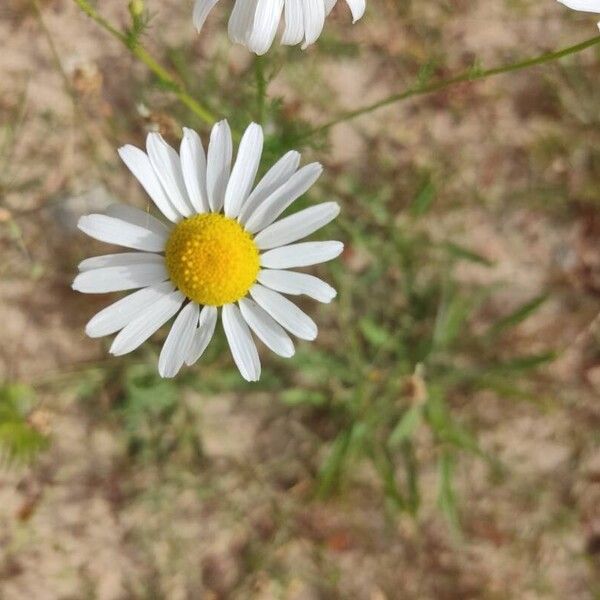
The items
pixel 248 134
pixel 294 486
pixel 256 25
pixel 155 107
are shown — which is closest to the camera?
pixel 256 25

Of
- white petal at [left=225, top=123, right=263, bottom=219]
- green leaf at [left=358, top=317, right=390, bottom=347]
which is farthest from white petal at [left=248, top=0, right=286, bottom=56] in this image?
green leaf at [left=358, top=317, right=390, bottom=347]

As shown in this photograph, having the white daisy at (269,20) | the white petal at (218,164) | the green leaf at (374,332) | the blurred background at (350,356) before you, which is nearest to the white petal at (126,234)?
the white petal at (218,164)

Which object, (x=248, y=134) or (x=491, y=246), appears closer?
(x=248, y=134)

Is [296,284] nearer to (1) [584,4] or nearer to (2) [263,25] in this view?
(2) [263,25]

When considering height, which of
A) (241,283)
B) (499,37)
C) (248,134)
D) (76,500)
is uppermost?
(499,37)

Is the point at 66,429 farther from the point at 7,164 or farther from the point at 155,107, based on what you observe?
the point at 155,107

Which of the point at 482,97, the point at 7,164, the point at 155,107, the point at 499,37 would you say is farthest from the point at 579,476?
the point at 7,164

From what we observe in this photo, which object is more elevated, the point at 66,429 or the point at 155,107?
the point at 155,107

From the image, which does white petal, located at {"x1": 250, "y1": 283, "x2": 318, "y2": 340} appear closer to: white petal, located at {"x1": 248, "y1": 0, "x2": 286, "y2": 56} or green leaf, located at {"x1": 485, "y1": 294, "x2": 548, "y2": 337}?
white petal, located at {"x1": 248, "y1": 0, "x2": 286, "y2": 56}
